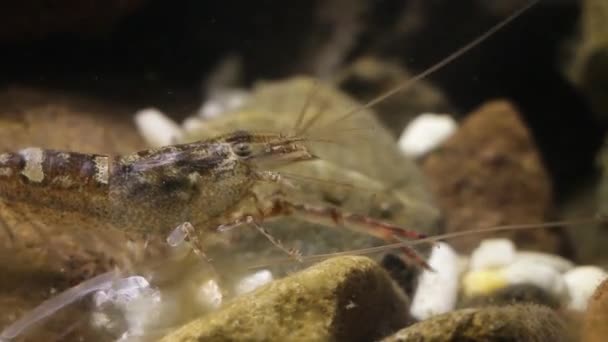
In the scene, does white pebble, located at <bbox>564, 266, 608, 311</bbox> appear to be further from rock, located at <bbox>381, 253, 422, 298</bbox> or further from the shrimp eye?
the shrimp eye

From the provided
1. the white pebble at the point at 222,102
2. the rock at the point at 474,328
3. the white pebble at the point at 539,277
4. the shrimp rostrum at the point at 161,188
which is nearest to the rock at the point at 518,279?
the white pebble at the point at 539,277

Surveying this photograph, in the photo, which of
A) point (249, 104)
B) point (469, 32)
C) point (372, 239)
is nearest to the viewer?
point (372, 239)

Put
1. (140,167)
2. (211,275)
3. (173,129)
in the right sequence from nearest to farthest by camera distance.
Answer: (211,275)
(140,167)
(173,129)

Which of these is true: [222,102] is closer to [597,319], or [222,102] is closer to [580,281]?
[580,281]

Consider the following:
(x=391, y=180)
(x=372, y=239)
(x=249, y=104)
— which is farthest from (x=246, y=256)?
(x=249, y=104)

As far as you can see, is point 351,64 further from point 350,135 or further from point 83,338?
point 83,338

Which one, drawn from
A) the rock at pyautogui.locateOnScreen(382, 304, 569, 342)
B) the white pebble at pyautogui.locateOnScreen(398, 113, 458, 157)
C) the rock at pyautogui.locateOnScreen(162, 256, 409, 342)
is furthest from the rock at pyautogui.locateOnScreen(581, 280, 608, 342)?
the white pebble at pyautogui.locateOnScreen(398, 113, 458, 157)
